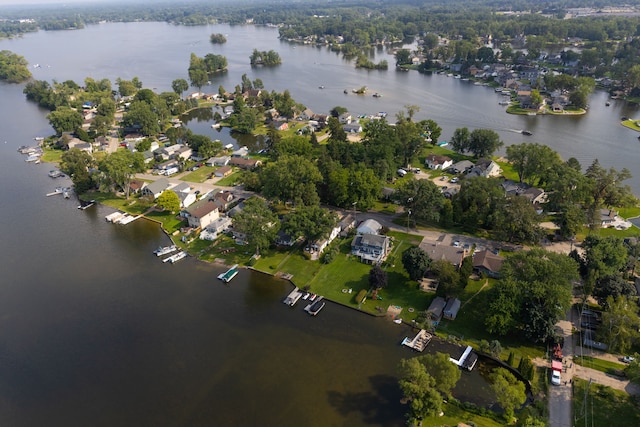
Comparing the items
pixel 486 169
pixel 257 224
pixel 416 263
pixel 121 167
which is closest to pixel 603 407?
pixel 416 263

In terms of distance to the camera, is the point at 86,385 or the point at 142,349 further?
the point at 142,349

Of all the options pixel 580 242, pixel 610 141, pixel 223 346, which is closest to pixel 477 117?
pixel 610 141

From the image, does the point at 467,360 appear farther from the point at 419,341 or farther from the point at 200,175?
the point at 200,175

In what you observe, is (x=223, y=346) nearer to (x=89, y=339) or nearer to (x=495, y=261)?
(x=89, y=339)

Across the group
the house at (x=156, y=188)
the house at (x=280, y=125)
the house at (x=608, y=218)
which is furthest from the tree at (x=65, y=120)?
the house at (x=608, y=218)

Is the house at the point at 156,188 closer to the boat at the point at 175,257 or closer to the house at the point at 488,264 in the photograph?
the boat at the point at 175,257

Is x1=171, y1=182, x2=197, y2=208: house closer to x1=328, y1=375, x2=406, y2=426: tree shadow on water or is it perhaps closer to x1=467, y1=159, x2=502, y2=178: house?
x1=328, y1=375, x2=406, y2=426: tree shadow on water
